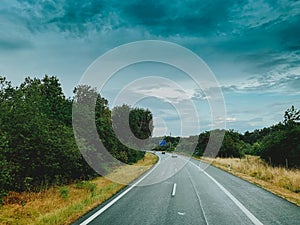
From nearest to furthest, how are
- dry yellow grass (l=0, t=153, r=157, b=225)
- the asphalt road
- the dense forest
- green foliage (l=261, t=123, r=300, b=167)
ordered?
the asphalt road
dry yellow grass (l=0, t=153, r=157, b=225)
the dense forest
green foliage (l=261, t=123, r=300, b=167)

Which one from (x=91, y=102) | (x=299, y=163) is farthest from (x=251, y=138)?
(x=91, y=102)

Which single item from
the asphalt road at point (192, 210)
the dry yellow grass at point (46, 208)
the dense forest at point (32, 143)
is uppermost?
the dense forest at point (32, 143)

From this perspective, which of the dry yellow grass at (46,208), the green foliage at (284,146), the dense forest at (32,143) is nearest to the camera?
the dry yellow grass at (46,208)

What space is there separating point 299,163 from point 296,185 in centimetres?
2137

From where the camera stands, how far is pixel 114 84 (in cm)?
2873

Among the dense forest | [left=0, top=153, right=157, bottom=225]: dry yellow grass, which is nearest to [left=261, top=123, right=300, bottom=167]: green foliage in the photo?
the dense forest

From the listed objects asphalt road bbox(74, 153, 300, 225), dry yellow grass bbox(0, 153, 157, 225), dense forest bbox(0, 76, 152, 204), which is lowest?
dry yellow grass bbox(0, 153, 157, 225)

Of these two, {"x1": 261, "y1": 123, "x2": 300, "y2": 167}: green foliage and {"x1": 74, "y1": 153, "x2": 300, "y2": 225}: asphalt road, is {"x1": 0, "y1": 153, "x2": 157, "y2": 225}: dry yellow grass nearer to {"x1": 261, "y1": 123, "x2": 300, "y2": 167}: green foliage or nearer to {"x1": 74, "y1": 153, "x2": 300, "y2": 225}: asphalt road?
{"x1": 74, "y1": 153, "x2": 300, "y2": 225}: asphalt road

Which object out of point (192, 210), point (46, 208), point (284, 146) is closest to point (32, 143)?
point (46, 208)

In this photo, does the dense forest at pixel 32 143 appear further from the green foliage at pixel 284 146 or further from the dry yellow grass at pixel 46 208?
the green foliage at pixel 284 146

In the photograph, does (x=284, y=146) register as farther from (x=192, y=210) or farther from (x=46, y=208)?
(x=46, y=208)

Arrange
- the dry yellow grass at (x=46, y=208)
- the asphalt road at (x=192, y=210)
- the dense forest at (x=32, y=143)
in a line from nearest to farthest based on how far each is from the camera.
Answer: the asphalt road at (x=192, y=210), the dry yellow grass at (x=46, y=208), the dense forest at (x=32, y=143)

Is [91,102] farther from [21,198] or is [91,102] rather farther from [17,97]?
[21,198]

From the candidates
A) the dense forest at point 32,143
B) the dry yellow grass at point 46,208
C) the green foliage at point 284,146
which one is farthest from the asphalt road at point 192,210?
the green foliage at point 284,146
